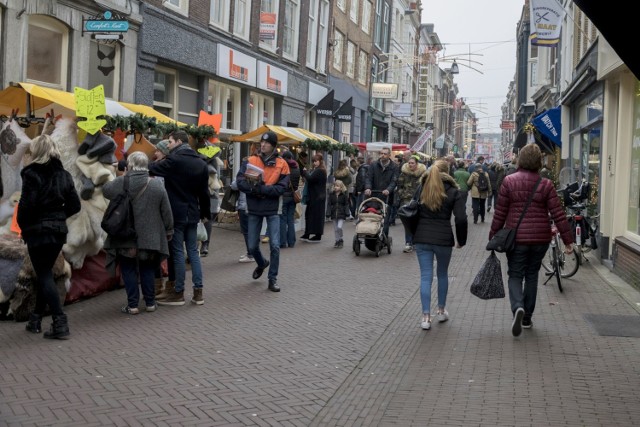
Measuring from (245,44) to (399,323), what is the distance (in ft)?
50.3

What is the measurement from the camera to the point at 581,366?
6.43m

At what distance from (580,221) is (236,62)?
38.1 feet

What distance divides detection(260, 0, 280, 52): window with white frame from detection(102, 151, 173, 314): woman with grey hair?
15588mm

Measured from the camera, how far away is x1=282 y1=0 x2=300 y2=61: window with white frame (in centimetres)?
2569

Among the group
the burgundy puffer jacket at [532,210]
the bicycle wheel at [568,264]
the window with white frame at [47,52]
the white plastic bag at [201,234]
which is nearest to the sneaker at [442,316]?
the burgundy puffer jacket at [532,210]

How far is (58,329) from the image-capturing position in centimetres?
686

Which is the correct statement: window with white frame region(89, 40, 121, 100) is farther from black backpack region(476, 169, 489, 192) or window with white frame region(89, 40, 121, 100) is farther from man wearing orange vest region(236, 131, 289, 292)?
black backpack region(476, 169, 489, 192)

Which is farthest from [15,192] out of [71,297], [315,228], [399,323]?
[315,228]

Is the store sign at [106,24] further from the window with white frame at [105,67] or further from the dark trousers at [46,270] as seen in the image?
the dark trousers at [46,270]

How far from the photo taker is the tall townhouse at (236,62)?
17455mm

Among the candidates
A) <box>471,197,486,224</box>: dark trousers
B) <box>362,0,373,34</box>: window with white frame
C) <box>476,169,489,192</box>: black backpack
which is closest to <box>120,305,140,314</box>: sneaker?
<box>476,169,489,192</box>: black backpack

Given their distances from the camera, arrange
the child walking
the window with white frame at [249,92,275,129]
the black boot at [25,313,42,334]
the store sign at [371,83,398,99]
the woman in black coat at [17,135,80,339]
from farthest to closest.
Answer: the store sign at [371,83,398,99] → the window with white frame at [249,92,275,129] → the child walking → the black boot at [25,313,42,334] → the woman in black coat at [17,135,80,339]

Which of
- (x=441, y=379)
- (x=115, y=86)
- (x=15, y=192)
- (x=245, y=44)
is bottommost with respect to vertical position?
(x=441, y=379)

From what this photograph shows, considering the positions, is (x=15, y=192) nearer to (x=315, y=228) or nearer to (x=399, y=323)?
(x=399, y=323)
